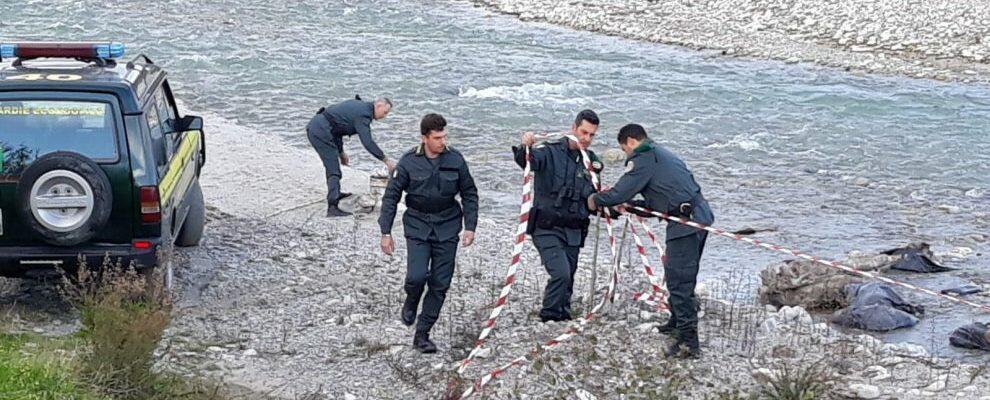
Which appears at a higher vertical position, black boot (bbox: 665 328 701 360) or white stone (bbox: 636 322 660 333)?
black boot (bbox: 665 328 701 360)

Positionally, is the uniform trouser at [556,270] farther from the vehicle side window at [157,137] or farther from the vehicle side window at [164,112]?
the vehicle side window at [164,112]

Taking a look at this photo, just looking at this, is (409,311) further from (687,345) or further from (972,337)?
(972,337)

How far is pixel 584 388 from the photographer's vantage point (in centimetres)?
814

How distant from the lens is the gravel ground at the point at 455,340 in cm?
830

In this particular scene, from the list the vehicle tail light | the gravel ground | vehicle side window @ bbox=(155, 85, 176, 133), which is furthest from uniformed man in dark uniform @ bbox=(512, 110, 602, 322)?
vehicle side window @ bbox=(155, 85, 176, 133)

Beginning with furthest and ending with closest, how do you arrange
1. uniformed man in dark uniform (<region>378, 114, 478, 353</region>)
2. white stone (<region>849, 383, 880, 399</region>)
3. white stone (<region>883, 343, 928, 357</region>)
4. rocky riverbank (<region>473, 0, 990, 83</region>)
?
rocky riverbank (<region>473, 0, 990, 83</region>), white stone (<region>883, 343, 928, 357</region>), uniformed man in dark uniform (<region>378, 114, 478, 353</region>), white stone (<region>849, 383, 880, 399</region>)

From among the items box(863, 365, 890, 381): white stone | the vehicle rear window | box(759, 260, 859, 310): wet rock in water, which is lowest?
box(759, 260, 859, 310): wet rock in water

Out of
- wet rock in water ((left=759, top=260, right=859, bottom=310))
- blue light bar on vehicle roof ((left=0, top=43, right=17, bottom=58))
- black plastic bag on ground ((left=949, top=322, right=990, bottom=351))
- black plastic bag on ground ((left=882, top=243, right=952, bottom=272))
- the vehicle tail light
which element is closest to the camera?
the vehicle tail light

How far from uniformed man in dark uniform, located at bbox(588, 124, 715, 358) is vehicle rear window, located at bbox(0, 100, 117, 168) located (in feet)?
10.9

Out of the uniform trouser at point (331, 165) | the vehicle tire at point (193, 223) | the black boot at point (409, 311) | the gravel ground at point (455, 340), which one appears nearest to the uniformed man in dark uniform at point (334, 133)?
the uniform trouser at point (331, 165)

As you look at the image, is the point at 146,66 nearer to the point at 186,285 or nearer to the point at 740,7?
the point at 186,285

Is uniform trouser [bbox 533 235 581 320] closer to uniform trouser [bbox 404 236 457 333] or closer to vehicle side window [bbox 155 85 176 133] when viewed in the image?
uniform trouser [bbox 404 236 457 333]

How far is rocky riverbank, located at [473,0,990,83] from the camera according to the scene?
24.4m

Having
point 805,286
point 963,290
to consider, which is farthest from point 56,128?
point 963,290
